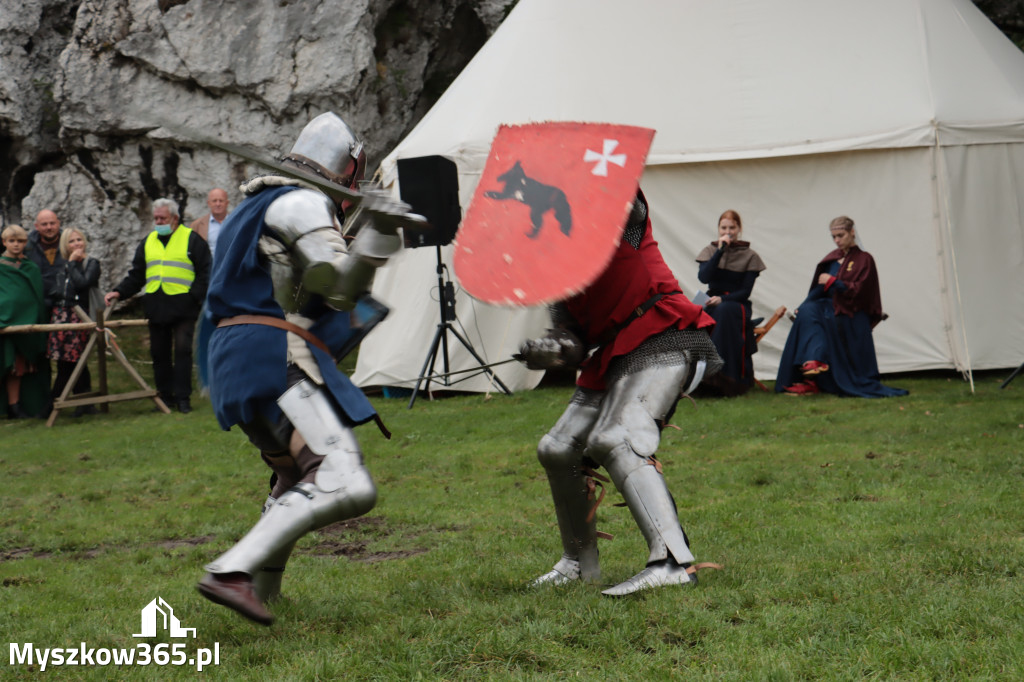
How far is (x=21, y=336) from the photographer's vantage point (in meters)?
8.74

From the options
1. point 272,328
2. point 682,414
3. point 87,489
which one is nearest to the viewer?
point 272,328

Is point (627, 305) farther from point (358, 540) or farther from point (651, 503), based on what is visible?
point (358, 540)

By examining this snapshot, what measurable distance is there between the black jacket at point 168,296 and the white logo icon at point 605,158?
19.2ft

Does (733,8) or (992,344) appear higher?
(733,8)

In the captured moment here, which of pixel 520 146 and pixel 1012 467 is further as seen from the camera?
pixel 1012 467

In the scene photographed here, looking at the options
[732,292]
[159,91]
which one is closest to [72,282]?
[159,91]

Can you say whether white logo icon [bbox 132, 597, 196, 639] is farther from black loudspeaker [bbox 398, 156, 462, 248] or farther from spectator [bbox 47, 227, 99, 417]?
spectator [bbox 47, 227, 99, 417]

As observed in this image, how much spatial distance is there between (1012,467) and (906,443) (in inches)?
35.0

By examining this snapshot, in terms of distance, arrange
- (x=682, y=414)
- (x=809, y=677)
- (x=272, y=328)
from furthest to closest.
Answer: (x=682, y=414)
(x=272, y=328)
(x=809, y=677)

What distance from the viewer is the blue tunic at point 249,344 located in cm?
307

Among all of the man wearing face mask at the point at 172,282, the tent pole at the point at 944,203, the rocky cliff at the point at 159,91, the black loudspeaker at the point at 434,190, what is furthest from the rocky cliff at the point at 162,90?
the tent pole at the point at 944,203

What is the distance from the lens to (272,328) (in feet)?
10.3

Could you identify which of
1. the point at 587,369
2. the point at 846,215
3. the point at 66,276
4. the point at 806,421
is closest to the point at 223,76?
the point at 66,276

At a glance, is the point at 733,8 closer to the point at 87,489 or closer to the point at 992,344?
the point at 992,344
